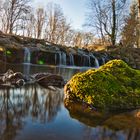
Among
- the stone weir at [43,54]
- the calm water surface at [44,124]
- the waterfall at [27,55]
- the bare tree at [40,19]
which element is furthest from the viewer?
the bare tree at [40,19]

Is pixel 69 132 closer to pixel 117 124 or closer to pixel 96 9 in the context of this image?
pixel 117 124

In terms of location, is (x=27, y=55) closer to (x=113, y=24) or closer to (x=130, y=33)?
(x=130, y=33)

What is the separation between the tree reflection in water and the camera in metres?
3.44

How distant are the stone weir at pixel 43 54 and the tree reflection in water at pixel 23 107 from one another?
14.0 meters

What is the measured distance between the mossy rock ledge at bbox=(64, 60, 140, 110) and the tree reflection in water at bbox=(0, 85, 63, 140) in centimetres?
48

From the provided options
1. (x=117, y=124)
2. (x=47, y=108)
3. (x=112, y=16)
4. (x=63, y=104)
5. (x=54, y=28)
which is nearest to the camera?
(x=117, y=124)

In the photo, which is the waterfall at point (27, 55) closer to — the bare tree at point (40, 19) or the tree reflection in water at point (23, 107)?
the tree reflection in water at point (23, 107)

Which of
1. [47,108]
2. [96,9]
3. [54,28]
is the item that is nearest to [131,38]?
[96,9]

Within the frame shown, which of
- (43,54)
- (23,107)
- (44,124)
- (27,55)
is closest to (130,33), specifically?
(43,54)

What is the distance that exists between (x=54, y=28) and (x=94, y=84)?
51.1 meters

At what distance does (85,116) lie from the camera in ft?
13.8

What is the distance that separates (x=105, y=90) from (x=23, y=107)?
1.63 metres

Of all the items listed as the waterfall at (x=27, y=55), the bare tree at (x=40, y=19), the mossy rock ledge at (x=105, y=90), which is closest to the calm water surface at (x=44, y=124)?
the mossy rock ledge at (x=105, y=90)

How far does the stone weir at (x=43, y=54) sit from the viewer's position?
792 inches
